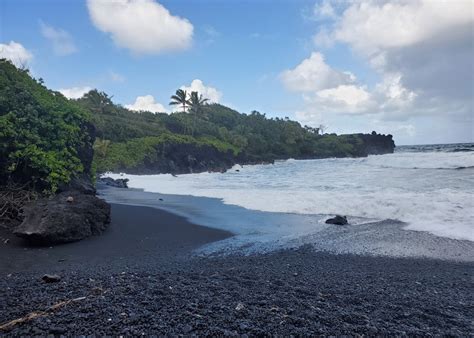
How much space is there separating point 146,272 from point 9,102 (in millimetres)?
6656

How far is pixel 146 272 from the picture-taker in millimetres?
5078

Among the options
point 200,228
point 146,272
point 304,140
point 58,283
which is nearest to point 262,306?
point 146,272

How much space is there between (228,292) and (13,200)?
618cm

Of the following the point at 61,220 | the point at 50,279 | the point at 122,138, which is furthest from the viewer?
the point at 122,138

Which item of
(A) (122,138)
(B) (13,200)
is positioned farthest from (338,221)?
(A) (122,138)

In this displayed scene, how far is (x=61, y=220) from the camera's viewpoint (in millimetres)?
6941

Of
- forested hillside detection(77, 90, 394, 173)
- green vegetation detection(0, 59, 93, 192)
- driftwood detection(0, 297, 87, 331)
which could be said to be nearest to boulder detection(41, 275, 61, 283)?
driftwood detection(0, 297, 87, 331)

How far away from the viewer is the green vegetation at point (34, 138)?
7.92 metres

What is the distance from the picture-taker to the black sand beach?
3172 mm

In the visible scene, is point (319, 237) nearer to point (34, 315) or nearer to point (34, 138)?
point (34, 315)

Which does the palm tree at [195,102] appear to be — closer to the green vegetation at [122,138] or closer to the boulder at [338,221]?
the green vegetation at [122,138]

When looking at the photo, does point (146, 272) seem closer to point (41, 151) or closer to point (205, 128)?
point (41, 151)

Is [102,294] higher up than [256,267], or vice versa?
[102,294]

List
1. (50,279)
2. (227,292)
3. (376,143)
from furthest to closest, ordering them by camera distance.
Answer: (376,143) < (50,279) < (227,292)
